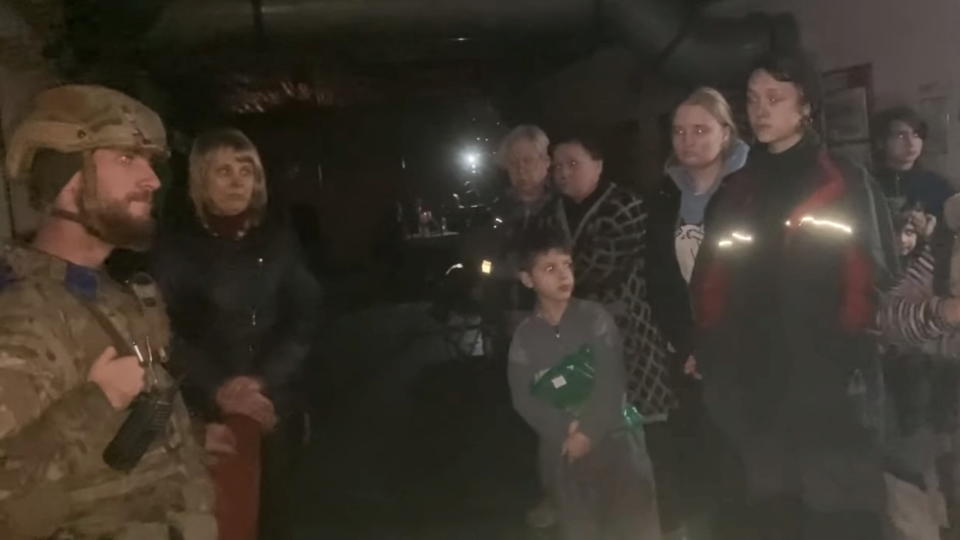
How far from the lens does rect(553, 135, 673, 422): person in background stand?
1190 millimetres

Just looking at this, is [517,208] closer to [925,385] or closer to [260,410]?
[260,410]

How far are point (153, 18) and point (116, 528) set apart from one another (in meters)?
0.60

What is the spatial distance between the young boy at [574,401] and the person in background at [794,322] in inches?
4.9

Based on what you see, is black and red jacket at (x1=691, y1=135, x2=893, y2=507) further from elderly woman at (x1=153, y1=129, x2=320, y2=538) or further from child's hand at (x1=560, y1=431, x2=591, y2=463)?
elderly woman at (x1=153, y1=129, x2=320, y2=538)

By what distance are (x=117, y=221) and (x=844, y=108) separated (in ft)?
2.98

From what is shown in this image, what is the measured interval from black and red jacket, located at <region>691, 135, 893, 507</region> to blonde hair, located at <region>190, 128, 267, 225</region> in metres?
0.57

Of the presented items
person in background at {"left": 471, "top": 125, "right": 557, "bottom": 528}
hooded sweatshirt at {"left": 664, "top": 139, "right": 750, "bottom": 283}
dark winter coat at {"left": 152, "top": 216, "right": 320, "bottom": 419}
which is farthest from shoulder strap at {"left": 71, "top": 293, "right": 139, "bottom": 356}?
hooded sweatshirt at {"left": 664, "top": 139, "right": 750, "bottom": 283}

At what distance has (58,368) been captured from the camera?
94 centimetres

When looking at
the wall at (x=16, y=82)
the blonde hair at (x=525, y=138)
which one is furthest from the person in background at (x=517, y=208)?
the wall at (x=16, y=82)

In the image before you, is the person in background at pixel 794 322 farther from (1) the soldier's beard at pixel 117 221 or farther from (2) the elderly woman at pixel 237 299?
(1) the soldier's beard at pixel 117 221

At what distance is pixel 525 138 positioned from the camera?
3.87 ft

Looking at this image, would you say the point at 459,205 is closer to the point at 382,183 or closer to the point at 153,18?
the point at 382,183

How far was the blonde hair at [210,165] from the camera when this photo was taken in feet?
3.67

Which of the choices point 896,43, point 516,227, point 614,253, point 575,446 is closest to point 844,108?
point 896,43
